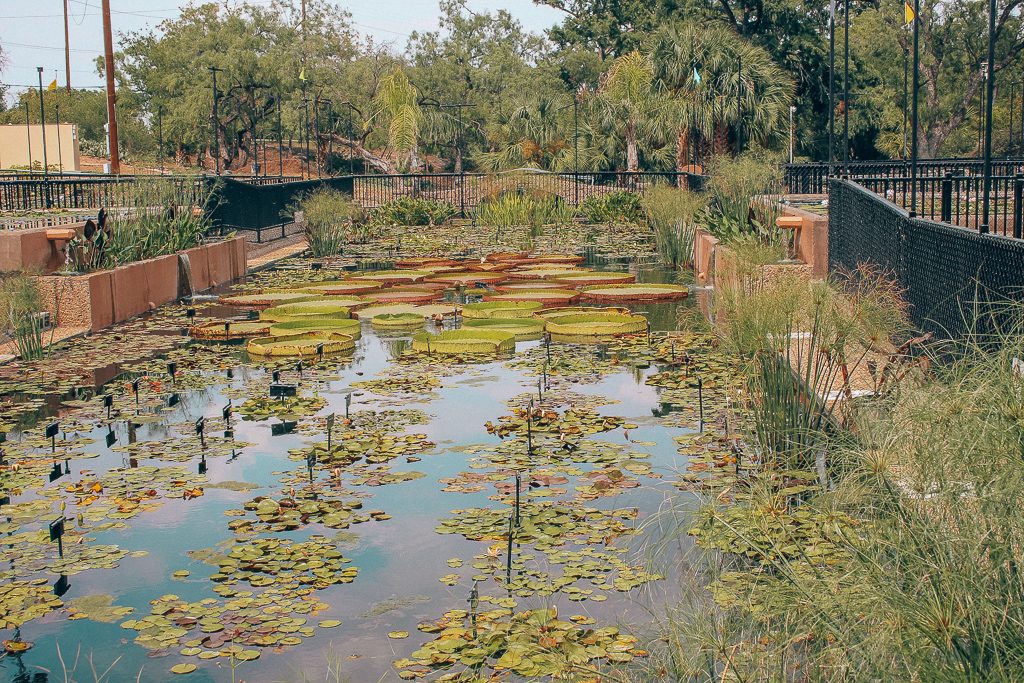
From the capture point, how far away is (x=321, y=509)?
6398mm

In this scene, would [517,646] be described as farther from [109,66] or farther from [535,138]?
[535,138]

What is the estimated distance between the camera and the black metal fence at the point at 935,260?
6113 millimetres

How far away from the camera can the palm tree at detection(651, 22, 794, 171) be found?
105 ft

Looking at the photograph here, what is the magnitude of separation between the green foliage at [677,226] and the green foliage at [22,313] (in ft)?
30.7

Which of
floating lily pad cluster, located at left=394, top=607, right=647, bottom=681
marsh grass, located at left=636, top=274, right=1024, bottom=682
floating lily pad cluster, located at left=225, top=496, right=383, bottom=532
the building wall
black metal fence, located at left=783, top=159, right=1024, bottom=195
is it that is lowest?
floating lily pad cluster, located at left=394, top=607, right=647, bottom=681

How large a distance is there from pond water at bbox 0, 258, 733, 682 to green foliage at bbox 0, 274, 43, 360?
430 millimetres

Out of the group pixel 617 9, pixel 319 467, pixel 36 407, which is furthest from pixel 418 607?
pixel 617 9

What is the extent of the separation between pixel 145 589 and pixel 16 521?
1.31 m

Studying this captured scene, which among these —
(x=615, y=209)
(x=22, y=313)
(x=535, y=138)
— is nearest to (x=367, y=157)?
(x=535, y=138)

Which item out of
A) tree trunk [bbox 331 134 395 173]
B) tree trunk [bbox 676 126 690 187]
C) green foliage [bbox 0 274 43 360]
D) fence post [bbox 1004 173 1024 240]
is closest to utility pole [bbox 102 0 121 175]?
tree trunk [bbox 676 126 690 187]

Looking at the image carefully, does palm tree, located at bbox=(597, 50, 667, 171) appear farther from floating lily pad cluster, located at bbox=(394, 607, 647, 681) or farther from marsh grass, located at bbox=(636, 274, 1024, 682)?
marsh grass, located at bbox=(636, 274, 1024, 682)

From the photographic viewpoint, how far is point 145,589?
534 cm

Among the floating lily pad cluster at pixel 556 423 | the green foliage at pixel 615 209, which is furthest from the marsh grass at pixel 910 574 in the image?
the green foliage at pixel 615 209

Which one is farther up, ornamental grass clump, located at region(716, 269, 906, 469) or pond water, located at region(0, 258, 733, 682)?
ornamental grass clump, located at region(716, 269, 906, 469)
